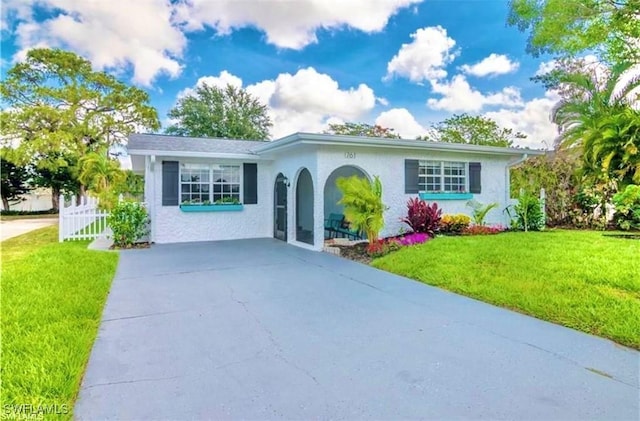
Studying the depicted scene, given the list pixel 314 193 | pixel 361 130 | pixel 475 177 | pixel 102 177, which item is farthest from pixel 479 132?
pixel 102 177

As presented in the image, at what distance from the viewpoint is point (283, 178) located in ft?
38.3

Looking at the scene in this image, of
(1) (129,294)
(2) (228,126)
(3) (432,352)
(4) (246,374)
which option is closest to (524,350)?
(3) (432,352)

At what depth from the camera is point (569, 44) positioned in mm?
10656

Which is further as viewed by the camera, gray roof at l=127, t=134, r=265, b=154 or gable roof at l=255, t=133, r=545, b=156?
gray roof at l=127, t=134, r=265, b=154

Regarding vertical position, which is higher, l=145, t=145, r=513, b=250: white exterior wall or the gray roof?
the gray roof

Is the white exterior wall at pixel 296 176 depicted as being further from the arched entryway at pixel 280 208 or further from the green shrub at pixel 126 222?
the green shrub at pixel 126 222

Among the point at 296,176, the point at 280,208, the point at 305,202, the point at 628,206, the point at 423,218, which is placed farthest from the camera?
the point at 305,202

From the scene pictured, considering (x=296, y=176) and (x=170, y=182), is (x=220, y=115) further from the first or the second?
(x=296, y=176)

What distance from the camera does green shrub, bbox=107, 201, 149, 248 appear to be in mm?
10180

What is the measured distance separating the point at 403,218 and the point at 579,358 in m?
7.60

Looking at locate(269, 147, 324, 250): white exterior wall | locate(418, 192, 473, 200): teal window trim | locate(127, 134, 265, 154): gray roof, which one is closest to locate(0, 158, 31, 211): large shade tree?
locate(127, 134, 265, 154): gray roof

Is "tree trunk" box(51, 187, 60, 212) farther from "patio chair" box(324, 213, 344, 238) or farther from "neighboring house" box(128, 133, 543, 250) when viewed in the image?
"patio chair" box(324, 213, 344, 238)

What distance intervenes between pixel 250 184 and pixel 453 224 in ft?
20.3

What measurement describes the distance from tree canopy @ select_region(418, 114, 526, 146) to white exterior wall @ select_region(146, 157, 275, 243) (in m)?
14.4
